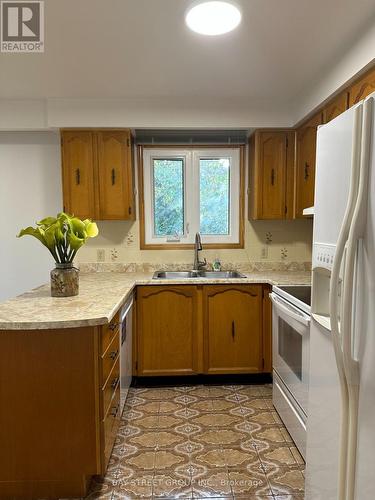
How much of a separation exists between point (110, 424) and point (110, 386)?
0.19 m

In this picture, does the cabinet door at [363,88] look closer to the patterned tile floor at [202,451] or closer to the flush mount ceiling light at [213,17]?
the flush mount ceiling light at [213,17]

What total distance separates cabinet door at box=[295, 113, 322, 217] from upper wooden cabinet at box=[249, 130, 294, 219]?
86mm

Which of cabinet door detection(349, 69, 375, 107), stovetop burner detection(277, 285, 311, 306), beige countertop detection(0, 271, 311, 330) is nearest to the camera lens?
beige countertop detection(0, 271, 311, 330)

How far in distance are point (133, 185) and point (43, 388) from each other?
6.77 ft

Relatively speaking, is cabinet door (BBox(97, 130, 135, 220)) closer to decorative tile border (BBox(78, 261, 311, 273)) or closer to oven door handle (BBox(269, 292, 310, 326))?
decorative tile border (BBox(78, 261, 311, 273))

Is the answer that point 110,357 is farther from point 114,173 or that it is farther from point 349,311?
point 114,173

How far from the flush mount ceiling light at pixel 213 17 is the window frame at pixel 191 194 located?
4.93 ft

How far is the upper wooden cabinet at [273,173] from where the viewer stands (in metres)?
3.04

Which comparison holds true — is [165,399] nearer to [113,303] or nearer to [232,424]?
[232,424]

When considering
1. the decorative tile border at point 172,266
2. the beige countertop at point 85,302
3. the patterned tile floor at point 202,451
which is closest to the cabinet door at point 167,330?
the beige countertop at point 85,302

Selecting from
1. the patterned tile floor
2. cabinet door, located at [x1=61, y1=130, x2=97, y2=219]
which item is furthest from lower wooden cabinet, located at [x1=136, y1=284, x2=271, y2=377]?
cabinet door, located at [x1=61, y1=130, x2=97, y2=219]

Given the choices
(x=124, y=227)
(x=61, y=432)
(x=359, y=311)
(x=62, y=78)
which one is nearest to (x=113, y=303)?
(x=61, y=432)

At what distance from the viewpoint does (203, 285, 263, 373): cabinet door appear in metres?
2.81

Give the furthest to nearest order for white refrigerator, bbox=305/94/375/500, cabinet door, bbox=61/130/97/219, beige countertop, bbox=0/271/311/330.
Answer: cabinet door, bbox=61/130/97/219 < beige countertop, bbox=0/271/311/330 < white refrigerator, bbox=305/94/375/500
